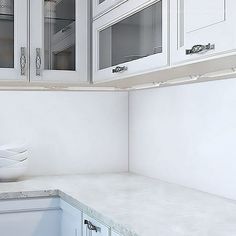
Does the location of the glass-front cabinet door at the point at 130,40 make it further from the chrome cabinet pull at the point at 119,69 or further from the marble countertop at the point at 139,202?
the marble countertop at the point at 139,202

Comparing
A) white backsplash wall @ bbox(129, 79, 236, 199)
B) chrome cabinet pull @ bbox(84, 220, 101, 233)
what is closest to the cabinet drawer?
chrome cabinet pull @ bbox(84, 220, 101, 233)

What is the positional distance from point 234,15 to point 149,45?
655 millimetres

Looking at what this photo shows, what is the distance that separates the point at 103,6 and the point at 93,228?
1.14 m

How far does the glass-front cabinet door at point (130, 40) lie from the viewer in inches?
76.0

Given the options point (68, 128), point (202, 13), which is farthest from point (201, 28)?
point (68, 128)

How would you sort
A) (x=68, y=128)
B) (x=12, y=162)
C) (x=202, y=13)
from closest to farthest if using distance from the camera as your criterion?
(x=202, y=13), (x=12, y=162), (x=68, y=128)

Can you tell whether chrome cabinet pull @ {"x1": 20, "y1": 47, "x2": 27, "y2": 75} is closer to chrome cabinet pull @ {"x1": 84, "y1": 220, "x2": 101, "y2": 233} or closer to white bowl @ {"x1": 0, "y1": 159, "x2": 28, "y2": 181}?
white bowl @ {"x1": 0, "y1": 159, "x2": 28, "y2": 181}

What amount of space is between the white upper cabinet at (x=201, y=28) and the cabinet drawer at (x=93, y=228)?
0.66 m

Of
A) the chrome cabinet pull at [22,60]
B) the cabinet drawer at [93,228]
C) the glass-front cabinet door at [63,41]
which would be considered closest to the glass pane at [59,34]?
the glass-front cabinet door at [63,41]

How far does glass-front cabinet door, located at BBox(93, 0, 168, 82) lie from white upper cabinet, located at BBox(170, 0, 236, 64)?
0.09 meters

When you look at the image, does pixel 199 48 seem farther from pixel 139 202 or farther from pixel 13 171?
pixel 13 171

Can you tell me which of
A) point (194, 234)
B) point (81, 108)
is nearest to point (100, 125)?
point (81, 108)

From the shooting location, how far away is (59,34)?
107 inches

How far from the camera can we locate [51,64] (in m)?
2.70
